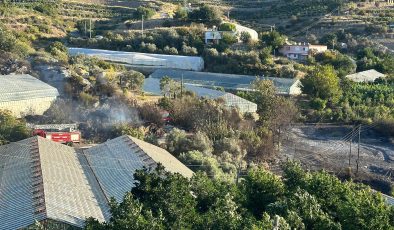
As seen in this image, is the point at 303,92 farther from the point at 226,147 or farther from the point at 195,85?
the point at 226,147

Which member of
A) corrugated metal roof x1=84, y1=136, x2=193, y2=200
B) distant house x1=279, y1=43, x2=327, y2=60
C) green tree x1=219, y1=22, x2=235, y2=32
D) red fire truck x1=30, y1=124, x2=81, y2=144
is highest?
green tree x1=219, y1=22, x2=235, y2=32

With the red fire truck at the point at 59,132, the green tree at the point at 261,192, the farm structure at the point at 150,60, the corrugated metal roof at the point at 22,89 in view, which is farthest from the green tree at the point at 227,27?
the green tree at the point at 261,192

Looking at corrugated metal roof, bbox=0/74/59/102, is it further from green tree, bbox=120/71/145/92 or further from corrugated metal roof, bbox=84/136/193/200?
corrugated metal roof, bbox=84/136/193/200

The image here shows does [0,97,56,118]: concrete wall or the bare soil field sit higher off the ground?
[0,97,56,118]: concrete wall

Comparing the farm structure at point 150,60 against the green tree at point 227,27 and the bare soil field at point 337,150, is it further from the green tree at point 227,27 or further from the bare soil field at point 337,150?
the bare soil field at point 337,150

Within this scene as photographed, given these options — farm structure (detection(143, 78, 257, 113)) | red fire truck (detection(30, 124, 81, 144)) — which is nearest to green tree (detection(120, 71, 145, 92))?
farm structure (detection(143, 78, 257, 113))

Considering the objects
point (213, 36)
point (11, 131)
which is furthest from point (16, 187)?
point (213, 36)

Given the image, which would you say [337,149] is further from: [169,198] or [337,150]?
[169,198]
